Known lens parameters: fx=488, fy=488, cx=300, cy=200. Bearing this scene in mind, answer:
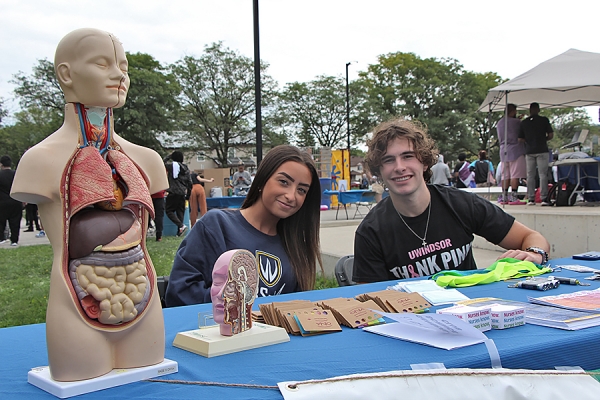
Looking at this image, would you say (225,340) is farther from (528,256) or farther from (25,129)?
(25,129)

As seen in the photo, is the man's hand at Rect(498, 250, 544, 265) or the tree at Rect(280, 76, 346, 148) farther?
the tree at Rect(280, 76, 346, 148)

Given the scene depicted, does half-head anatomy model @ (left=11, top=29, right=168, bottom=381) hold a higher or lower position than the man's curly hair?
lower

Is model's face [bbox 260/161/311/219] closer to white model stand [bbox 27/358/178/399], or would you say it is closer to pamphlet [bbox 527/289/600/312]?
pamphlet [bbox 527/289/600/312]

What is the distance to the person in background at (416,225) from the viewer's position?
8.55ft

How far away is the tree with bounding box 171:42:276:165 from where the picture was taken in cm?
3288

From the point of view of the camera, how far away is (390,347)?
1.25 meters

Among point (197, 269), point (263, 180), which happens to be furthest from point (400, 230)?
point (197, 269)

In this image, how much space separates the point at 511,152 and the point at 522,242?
634 centimetres

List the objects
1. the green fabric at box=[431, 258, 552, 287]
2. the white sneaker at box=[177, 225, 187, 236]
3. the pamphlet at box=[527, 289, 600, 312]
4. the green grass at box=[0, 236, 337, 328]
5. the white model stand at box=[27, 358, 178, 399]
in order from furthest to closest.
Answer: the white sneaker at box=[177, 225, 187, 236] → the green grass at box=[0, 236, 337, 328] → the green fabric at box=[431, 258, 552, 287] → the pamphlet at box=[527, 289, 600, 312] → the white model stand at box=[27, 358, 178, 399]

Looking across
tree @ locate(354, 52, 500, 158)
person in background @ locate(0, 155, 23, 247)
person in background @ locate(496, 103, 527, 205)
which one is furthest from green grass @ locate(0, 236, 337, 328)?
tree @ locate(354, 52, 500, 158)

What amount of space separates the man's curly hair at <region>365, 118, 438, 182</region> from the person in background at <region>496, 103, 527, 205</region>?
619 centimetres

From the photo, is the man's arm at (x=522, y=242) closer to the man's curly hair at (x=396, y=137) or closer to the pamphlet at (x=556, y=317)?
the man's curly hair at (x=396, y=137)

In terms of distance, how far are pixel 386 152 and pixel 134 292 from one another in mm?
1810

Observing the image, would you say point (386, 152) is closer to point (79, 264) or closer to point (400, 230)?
point (400, 230)
